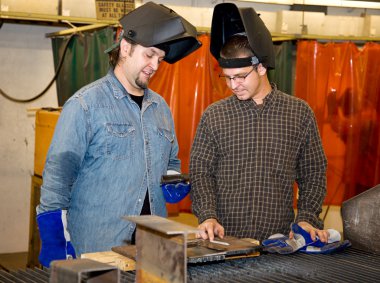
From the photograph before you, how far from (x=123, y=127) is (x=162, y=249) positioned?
0.96m

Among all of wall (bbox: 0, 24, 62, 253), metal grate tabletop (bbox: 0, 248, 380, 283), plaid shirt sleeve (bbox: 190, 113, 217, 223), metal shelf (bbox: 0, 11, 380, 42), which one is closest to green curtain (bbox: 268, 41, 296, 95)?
metal shelf (bbox: 0, 11, 380, 42)

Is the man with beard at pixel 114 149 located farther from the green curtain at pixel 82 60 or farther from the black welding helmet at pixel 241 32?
the green curtain at pixel 82 60

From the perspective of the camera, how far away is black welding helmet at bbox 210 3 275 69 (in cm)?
237

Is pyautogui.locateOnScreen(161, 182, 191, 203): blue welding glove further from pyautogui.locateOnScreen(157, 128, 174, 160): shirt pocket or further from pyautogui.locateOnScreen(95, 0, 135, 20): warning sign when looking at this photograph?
pyautogui.locateOnScreen(95, 0, 135, 20): warning sign

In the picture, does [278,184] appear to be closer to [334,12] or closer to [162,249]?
[162,249]

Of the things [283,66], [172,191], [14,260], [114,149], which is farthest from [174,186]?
[14,260]

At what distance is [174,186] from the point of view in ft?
7.50

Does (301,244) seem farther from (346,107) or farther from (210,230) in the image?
(346,107)

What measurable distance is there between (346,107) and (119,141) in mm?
3272

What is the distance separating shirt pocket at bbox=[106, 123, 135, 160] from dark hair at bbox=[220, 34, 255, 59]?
512 millimetres

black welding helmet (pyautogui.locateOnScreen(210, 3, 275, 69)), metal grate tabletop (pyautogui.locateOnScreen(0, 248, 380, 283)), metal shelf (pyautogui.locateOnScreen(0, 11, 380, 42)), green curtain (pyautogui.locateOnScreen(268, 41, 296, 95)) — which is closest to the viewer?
metal grate tabletop (pyautogui.locateOnScreen(0, 248, 380, 283))

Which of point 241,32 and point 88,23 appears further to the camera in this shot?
point 88,23

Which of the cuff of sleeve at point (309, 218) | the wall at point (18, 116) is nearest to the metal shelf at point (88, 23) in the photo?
the wall at point (18, 116)

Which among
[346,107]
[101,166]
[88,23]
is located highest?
[88,23]
